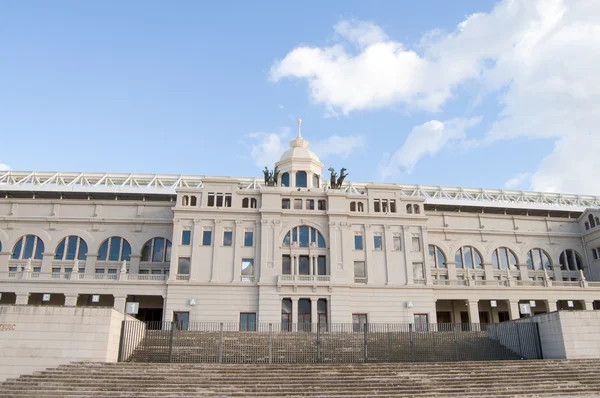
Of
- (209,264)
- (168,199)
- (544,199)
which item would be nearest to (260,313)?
(209,264)

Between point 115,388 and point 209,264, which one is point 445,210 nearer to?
point 209,264

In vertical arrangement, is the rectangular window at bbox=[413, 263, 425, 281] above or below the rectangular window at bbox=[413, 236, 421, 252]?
below

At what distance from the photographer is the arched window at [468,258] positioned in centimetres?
5809

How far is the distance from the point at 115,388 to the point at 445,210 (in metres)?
49.6

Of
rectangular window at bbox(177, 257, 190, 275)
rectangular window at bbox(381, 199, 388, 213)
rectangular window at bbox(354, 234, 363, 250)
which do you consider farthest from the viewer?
rectangular window at bbox(381, 199, 388, 213)

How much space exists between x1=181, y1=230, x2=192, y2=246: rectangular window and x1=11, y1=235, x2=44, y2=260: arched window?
16.8m

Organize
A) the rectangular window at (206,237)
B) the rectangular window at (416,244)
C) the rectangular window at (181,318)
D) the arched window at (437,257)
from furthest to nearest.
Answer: the arched window at (437,257)
the rectangular window at (416,244)
the rectangular window at (206,237)
the rectangular window at (181,318)

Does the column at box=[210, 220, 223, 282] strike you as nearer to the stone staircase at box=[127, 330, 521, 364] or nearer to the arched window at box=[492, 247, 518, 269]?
the stone staircase at box=[127, 330, 521, 364]

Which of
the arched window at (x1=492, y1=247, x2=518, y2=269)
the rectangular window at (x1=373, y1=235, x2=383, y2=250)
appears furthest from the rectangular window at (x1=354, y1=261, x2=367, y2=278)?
the arched window at (x1=492, y1=247, x2=518, y2=269)

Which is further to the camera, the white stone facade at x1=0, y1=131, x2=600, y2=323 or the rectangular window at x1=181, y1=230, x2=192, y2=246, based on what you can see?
the rectangular window at x1=181, y1=230, x2=192, y2=246

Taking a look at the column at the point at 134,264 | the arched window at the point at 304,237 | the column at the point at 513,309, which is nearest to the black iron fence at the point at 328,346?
the arched window at the point at 304,237

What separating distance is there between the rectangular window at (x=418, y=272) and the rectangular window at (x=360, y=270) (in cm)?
519

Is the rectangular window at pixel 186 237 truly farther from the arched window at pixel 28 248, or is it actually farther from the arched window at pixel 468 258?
the arched window at pixel 468 258

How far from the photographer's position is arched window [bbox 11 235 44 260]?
2057 inches
